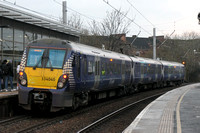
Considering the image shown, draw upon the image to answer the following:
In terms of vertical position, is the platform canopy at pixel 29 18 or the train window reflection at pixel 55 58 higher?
the platform canopy at pixel 29 18

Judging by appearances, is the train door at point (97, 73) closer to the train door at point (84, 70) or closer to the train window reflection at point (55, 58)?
the train door at point (84, 70)

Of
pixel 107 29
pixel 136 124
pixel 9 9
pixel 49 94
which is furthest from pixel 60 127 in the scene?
pixel 107 29

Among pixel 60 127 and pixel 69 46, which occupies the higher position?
pixel 69 46

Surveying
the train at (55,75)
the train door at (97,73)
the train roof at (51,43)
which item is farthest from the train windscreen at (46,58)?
the train door at (97,73)

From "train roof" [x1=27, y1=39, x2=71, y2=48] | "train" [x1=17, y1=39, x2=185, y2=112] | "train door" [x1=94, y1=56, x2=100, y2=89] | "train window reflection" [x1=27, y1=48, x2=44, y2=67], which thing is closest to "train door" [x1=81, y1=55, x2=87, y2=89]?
"train" [x1=17, y1=39, x2=185, y2=112]

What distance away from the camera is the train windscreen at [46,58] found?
1126cm

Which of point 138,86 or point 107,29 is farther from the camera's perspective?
point 107,29

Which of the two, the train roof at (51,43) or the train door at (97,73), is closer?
the train roof at (51,43)

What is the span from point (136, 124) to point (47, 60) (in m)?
4.35

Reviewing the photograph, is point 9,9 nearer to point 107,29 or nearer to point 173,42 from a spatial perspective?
point 107,29

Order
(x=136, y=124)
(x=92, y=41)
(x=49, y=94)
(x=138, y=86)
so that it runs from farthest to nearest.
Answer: (x=92, y=41) < (x=138, y=86) < (x=49, y=94) < (x=136, y=124)

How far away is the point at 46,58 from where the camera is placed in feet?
37.4

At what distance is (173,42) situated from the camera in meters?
64.4

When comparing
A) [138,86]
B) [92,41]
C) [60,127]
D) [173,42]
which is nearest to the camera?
[60,127]
